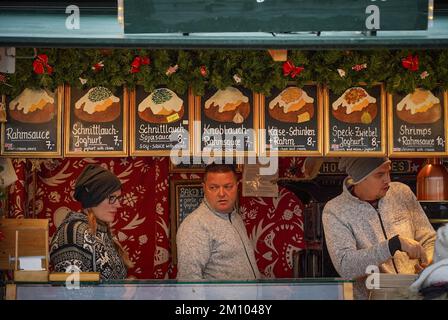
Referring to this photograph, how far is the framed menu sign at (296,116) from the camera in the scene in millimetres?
7160

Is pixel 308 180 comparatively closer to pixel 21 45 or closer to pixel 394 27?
pixel 394 27

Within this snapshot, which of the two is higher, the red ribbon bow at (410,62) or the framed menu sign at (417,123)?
the red ribbon bow at (410,62)

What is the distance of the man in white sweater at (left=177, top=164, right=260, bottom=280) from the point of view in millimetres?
7223

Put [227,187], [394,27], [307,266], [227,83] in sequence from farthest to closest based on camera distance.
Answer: [307,266] < [227,187] < [227,83] < [394,27]

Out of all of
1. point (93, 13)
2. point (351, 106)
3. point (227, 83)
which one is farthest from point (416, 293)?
point (93, 13)

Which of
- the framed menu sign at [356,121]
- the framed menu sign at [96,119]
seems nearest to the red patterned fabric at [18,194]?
the framed menu sign at [96,119]

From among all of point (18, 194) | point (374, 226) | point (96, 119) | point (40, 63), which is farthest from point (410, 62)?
point (18, 194)

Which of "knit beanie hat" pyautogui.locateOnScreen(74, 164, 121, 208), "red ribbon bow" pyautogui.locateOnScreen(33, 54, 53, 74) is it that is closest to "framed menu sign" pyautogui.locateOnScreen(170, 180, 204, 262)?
"knit beanie hat" pyautogui.locateOnScreen(74, 164, 121, 208)

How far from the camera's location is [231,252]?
7.35 m

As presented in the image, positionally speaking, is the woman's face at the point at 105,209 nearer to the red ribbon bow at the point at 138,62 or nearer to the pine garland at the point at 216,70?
the pine garland at the point at 216,70

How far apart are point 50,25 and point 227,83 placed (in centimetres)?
149

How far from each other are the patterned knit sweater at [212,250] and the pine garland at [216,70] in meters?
1.12

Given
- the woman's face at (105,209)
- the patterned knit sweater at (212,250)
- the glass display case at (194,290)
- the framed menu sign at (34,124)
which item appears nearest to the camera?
the glass display case at (194,290)

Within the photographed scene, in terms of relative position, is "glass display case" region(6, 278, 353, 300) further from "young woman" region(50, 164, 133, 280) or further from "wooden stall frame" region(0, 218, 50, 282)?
"young woman" region(50, 164, 133, 280)
